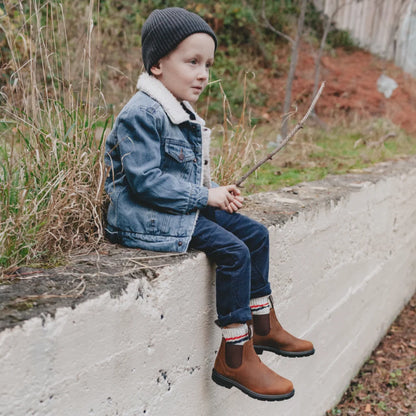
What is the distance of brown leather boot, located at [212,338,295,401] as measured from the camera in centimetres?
175

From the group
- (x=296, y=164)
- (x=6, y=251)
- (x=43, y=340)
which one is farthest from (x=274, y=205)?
(x=296, y=164)

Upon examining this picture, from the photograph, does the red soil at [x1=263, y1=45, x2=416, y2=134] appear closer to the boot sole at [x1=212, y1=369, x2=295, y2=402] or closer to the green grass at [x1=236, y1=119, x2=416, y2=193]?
the green grass at [x1=236, y1=119, x2=416, y2=193]

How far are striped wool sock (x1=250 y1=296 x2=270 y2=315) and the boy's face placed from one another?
81 cm

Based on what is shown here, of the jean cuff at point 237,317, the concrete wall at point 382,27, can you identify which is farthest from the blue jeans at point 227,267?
the concrete wall at point 382,27

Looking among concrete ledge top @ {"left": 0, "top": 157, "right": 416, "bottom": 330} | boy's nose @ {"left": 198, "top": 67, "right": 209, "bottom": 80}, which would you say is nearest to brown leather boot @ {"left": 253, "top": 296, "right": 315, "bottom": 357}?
Answer: concrete ledge top @ {"left": 0, "top": 157, "right": 416, "bottom": 330}

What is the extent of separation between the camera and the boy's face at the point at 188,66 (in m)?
1.82

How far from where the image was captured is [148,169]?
5.65 ft

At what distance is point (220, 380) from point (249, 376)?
0.43 ft

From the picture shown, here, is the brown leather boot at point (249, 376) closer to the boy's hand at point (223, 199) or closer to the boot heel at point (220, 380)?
the boot heel at point (220, 380)

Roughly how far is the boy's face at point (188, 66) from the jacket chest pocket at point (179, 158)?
0.65 feet

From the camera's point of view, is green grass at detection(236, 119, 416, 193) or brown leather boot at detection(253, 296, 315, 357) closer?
brown leather boot at detection(253, 296, 315, 357)

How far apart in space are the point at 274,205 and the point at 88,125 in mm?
1056

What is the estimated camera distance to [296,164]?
15.0 ft

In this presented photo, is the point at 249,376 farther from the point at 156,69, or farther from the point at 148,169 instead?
the point at 156,69
